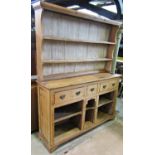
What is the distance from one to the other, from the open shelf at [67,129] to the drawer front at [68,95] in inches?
16.8

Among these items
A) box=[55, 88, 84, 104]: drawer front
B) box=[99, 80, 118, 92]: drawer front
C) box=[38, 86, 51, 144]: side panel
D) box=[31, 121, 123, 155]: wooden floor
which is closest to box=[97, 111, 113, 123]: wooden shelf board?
box=[31, 121, 123, 155]: wooden floor

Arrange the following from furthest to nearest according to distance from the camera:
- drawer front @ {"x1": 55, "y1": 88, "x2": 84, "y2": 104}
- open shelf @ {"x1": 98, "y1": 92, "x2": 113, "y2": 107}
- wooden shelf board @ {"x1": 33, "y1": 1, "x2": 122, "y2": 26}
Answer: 1. open shelf @ {"x1": 98, "y1": 92, "x2": 113, "y2": 107}
2. drawer front @ {"x1": 55, "y1": 88, "x2": 84, "y2": 104}
3. wooden shelf board @ {"x1": 33, "y1": 1, "x2": 122, "y2": 26}

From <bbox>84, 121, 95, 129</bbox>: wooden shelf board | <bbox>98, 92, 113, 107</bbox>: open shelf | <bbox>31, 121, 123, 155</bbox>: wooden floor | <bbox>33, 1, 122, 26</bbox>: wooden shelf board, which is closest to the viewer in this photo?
<bbox>33, 1, 122, 26</bbox>: wooden shelf board

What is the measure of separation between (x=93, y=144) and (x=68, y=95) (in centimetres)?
82

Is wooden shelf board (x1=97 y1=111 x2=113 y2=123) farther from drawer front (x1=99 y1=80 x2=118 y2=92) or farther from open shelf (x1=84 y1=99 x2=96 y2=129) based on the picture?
drawer front (x1=99 y1=80 x2=118 y2=92)

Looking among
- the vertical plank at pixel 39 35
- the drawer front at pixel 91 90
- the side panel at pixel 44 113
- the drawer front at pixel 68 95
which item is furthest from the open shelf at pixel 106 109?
the vertical plank at pixel 39 35

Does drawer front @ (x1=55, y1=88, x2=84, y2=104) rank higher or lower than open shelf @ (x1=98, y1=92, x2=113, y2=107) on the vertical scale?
higher

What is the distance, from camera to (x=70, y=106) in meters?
2.27

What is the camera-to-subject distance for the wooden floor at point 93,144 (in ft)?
6.28

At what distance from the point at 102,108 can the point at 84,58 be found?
108cm

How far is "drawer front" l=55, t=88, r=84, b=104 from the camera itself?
178 cm
